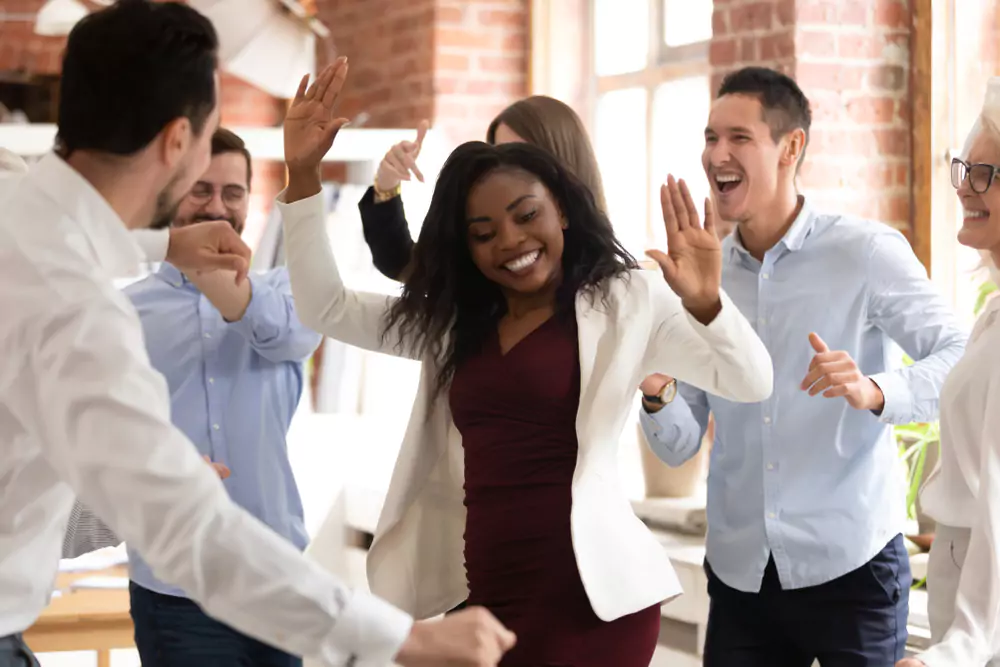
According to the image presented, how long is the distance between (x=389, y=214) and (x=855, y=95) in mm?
1495

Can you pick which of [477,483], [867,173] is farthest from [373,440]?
[477,483]

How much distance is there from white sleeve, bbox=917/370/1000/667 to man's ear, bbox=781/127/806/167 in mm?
840

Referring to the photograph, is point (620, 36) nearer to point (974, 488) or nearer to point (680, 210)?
point (680, 210)

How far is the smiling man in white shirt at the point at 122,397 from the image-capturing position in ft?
3.85

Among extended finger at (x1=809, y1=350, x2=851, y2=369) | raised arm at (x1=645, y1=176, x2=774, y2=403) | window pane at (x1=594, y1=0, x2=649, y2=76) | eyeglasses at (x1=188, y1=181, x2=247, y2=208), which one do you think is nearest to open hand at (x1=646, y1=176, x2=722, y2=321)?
raised arm at (x1=645, y1=176, x2=774, y2=403)

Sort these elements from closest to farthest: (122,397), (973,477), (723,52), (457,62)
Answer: (122,397) < (973,477) < (723,52) < (457,62)

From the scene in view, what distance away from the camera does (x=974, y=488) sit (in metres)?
1.69

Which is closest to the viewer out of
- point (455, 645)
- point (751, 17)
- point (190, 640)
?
point (455, 645)

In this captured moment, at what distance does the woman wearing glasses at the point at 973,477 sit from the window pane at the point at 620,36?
8.39 ft

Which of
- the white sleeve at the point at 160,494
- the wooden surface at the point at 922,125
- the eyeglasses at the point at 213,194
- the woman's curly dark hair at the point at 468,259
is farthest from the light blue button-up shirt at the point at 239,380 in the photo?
the wooden surface at the point at 922,125

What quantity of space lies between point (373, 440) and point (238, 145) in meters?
2.27

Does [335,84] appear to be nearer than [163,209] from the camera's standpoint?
No

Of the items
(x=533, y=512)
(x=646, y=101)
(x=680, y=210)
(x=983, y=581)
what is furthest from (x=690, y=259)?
(x=646, y=101)

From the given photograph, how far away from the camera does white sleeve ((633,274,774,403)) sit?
1.75 m
